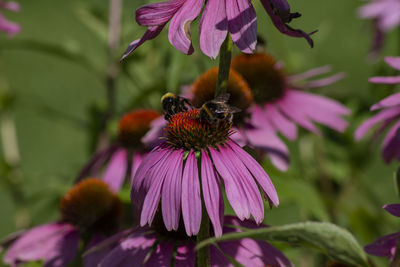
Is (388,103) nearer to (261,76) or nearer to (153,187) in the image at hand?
(153,187)

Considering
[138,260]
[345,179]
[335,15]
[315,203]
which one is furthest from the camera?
[335,15]

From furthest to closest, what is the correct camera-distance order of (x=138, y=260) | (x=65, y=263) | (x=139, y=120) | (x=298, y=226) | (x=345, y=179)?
(x=345, y=179) → (x=139, y=120) → (x=65, y=263) → (x=138, y=260) → (x=298, y=226)

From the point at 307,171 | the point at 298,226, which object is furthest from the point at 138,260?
the point at 307,171

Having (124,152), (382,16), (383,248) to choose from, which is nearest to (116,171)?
(124,152)

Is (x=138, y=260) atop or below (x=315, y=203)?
atop

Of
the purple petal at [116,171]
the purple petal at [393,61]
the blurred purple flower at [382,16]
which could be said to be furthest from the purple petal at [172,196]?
the blurred purple flower at [382,16]

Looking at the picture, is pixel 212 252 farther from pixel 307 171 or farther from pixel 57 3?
pixel 57 3
